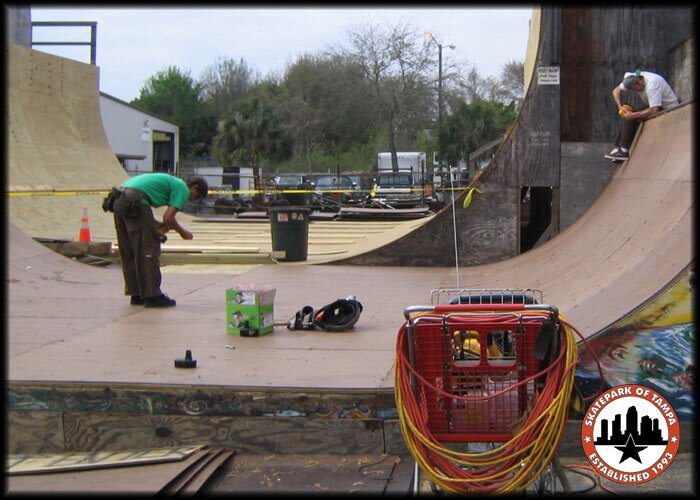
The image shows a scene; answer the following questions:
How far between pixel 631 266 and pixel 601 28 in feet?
21.8

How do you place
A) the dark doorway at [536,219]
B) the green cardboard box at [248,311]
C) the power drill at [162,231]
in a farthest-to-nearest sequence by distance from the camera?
the dark doorway at [536,219]
the power drill at [162,231]
the green cardboard box at [248,311]

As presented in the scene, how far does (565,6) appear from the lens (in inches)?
477

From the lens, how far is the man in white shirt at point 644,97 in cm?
1055

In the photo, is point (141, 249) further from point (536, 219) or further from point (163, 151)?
point (163, 151)

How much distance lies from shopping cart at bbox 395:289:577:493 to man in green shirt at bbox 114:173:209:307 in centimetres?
516

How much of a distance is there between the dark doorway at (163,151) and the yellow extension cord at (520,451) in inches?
1941

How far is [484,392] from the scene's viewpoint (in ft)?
12.8

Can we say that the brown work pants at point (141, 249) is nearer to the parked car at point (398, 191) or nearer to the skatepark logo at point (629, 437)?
the skatepark logo at point (629, 437)

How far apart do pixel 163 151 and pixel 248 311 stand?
51895 mm

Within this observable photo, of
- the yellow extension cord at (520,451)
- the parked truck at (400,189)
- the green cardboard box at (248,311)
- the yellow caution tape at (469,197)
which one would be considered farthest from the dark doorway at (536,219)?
the parked truck at (400,189)

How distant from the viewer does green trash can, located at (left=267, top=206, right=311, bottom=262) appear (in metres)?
13.3

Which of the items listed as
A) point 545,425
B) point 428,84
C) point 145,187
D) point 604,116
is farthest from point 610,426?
point 428,84

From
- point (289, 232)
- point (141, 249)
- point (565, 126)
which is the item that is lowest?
point (141, 249)

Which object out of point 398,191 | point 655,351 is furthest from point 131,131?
point 655,351
